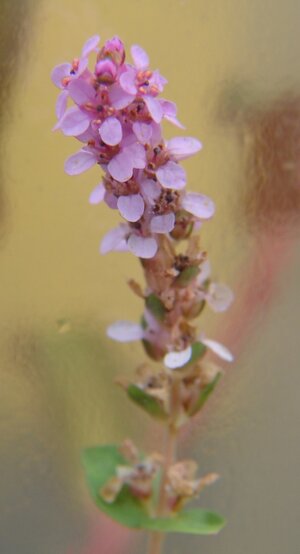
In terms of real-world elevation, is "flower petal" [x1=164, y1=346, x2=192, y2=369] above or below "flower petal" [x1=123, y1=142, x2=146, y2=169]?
below

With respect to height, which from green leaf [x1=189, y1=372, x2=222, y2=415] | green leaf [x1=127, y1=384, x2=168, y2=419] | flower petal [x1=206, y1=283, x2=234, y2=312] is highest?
flower petal [x1=206, y1=283, x2=234, y2=312]

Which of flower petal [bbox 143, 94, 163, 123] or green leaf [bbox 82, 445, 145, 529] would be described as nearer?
flower petal [bbox 143, 94, 163, 123]

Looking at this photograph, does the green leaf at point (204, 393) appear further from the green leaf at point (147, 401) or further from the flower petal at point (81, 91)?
the flower petal at point (81, 91)

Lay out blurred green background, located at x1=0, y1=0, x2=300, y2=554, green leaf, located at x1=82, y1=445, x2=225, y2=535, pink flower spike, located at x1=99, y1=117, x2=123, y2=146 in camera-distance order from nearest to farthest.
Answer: pink flower spike, located at x1=99, y1=117, x2=123, y2=146 < green leaf, located at x1=82, y1=445, x2=225, y2=535 < blurred green background, located at x1=0, y1=0, x2=300, y2=554

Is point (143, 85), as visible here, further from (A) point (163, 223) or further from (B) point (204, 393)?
(B) point (204, 393)

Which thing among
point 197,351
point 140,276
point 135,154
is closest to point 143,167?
point 135,154

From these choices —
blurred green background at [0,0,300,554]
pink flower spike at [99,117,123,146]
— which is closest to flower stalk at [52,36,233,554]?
pink flower spike at [99,117,123,146]

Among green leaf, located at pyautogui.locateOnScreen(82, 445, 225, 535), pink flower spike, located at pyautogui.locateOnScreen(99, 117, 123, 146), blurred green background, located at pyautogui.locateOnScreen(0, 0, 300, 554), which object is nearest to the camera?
pink flower spike, located at pyautogui.locateOnScreen(99, 117, 123, 146)

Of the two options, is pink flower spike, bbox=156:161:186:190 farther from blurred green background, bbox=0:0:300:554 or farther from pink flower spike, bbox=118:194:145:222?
blurred green background, bbox=0:0:300:554
